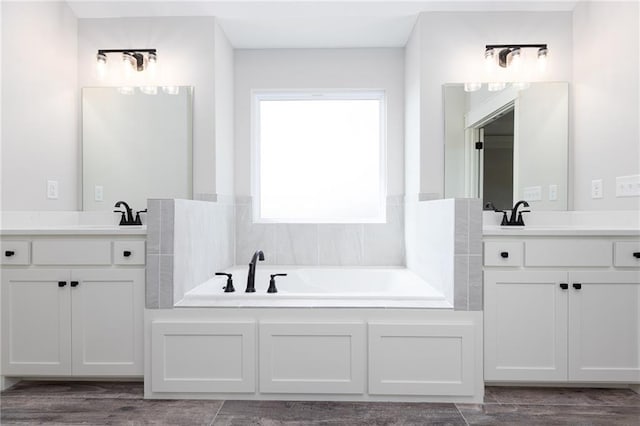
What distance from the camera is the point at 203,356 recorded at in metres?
2.16

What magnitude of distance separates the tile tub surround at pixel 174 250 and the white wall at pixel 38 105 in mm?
968

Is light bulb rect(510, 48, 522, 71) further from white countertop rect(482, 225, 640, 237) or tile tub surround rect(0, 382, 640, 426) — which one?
tile tub surround rect(0, 382, 640, 426)

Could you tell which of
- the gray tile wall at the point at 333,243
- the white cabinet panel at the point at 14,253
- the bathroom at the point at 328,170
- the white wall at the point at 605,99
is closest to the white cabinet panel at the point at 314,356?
the bathroom at the point at 328,170

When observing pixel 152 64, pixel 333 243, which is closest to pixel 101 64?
pixel 152 64

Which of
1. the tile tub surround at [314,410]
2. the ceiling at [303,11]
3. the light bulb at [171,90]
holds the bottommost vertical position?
the tile tub surround at [314,410]

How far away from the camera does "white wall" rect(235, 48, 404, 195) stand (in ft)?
11.0

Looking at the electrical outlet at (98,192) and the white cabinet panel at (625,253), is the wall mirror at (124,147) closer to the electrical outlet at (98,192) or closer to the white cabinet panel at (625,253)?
the electrical outlet at (98,192)

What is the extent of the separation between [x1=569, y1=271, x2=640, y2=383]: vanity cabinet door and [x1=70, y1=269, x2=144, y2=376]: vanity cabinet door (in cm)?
224

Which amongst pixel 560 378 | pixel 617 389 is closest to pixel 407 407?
pixel 560 378

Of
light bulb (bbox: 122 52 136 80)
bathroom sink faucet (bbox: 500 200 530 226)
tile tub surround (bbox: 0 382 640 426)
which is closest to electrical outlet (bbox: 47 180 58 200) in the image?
light bulb (bbox: 122 52 136 80)

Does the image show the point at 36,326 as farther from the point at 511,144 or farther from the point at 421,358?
the point at 511,144

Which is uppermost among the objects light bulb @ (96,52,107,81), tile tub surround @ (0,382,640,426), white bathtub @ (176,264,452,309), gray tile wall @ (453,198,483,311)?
light bulb @ (96,52,107,81)

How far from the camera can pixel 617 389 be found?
234 cm

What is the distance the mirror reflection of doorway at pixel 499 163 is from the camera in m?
2.96
